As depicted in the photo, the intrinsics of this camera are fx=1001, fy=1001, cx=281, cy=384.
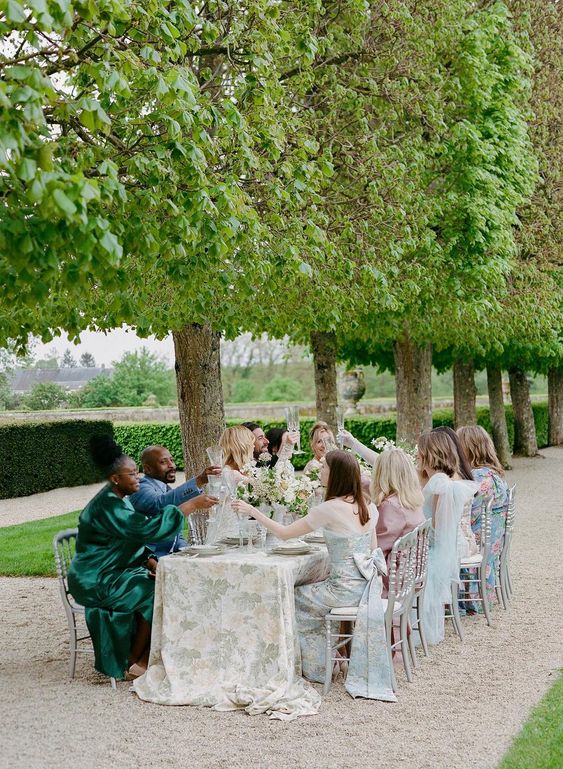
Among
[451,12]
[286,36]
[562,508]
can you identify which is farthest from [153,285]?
[562,508]

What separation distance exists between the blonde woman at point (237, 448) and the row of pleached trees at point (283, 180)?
1264mm

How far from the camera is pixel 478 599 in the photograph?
8.86 m

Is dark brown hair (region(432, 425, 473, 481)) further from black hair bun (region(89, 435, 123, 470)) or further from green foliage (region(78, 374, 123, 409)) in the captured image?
green foliage (region(78, 374, 123, 409))

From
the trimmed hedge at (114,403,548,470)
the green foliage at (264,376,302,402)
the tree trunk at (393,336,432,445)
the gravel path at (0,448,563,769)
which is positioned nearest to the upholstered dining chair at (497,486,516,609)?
the gravel path at (0,448,563,769)

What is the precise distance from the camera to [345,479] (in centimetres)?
690

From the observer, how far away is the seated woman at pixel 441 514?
26.9 feet

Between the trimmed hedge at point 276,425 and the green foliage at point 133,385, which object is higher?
the green foliage at point 133,385

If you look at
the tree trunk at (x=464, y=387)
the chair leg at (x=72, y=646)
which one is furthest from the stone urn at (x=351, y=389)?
the chair leg at (x=72, y=646)

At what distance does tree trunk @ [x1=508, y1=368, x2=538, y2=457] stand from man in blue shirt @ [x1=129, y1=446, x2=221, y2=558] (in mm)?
19881

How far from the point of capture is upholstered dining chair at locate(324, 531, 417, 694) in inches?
267

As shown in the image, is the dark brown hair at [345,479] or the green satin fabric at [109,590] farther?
the green satin fabric at [109,590]

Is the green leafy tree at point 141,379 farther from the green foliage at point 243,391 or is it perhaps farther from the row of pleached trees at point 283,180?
the row of pleached trees at point 283,180

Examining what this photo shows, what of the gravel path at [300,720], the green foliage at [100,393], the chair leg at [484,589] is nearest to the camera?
the gravel path at [300,720]

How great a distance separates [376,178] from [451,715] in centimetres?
861
